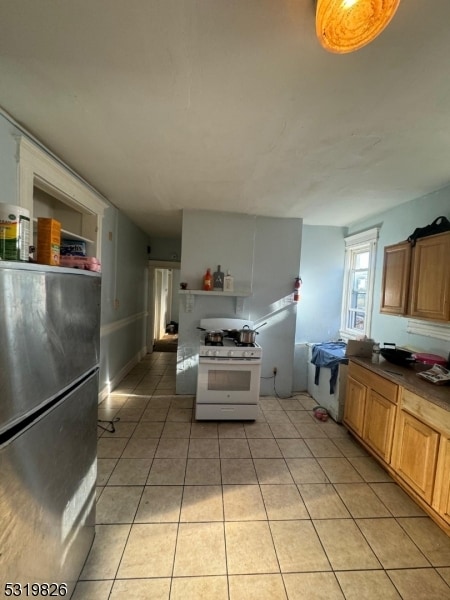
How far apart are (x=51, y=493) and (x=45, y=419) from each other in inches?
12.0

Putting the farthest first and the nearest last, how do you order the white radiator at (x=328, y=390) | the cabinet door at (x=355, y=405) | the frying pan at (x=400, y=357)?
the white radiator at (x=328, y=390) < the cabinet door at (x=355, y=405) < the frying pan at (x=400, y=357)

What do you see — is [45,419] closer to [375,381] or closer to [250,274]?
[375,381]

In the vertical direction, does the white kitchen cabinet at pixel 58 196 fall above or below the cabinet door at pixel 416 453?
above

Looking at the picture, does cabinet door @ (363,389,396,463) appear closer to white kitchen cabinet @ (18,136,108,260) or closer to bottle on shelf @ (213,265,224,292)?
bottle on shelf @ (213,265,224,292)

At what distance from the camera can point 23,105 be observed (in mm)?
1463

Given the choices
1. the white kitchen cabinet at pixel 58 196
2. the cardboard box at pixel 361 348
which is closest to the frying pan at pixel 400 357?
the cardboard box at pixel 361 348

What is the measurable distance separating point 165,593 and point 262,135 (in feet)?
8.32

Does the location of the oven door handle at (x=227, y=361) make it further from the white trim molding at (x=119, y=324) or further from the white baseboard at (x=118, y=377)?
the white baseboard at (x=118, y=377)

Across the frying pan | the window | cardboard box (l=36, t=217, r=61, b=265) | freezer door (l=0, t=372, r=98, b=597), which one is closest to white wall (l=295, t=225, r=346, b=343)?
the window

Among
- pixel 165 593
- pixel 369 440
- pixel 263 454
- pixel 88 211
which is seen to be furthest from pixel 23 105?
pixel 369 440

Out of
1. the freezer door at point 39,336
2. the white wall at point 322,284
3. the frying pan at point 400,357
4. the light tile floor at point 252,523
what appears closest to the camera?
the freezer door at point 39,336

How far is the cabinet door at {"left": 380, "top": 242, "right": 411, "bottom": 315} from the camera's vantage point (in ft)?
7.72

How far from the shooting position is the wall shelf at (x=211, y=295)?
3281mm

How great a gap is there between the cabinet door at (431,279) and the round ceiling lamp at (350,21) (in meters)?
1.70
